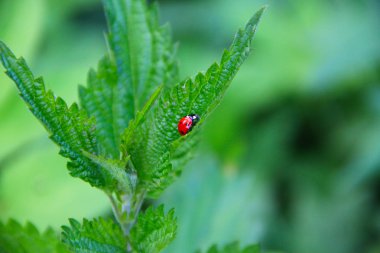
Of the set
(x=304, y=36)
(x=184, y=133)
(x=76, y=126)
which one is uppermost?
(x=304, y=36)

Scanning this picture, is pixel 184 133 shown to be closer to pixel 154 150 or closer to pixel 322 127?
pixel 154 150

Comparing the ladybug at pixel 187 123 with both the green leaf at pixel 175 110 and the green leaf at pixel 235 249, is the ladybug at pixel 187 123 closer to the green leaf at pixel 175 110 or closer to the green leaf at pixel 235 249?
the green leaf at pixel 175 110

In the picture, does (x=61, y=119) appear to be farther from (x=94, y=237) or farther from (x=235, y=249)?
(x=235, y=249)

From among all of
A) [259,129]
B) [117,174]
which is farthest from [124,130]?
[259,129]

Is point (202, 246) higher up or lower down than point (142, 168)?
lower down

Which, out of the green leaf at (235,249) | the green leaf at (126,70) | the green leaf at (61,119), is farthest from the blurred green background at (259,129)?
the green leaf at (61,119)

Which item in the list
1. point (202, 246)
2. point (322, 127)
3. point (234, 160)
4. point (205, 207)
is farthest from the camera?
point (322, 127)

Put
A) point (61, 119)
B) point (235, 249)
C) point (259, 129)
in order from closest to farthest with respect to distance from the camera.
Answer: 1. point (61, 119)
2. point (235, 249)
3. point (259, 129)

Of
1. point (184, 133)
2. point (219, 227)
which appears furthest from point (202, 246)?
point (184, 133)
